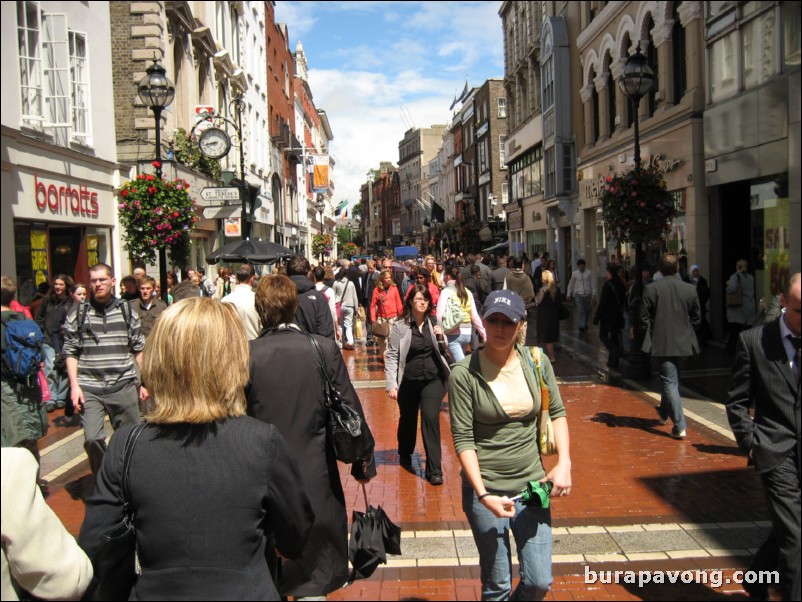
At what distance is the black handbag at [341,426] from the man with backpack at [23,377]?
2432 millimetres

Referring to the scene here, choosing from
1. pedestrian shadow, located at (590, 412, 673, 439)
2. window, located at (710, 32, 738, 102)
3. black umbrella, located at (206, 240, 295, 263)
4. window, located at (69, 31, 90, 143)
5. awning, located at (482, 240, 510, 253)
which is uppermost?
window, located at (69, 31, 90, 143)

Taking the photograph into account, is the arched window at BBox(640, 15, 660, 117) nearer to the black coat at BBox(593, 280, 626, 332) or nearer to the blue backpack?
the black coat at BBox(593, 280, 626, 332)

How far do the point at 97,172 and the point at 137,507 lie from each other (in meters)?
13.8

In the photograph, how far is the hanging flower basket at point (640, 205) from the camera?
1101 cm

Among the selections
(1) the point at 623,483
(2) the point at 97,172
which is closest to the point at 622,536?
(1) the point at 623,483

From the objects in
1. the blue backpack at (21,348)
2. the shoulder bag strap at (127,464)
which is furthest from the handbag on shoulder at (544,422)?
the blue backpack at (21,348)

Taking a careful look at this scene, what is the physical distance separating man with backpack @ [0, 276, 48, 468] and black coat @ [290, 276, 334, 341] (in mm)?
2776

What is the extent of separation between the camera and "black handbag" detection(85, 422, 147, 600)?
2189 mm

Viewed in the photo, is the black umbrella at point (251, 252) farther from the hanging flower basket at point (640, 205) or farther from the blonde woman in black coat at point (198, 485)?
the blonde woman in black coat at point (198, 485)

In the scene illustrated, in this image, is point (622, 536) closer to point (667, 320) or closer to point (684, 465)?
point (684, 465)

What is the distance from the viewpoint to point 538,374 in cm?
359

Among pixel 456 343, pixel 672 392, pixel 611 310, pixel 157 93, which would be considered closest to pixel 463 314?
pixel 456 343

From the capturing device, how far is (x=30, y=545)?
193 cm

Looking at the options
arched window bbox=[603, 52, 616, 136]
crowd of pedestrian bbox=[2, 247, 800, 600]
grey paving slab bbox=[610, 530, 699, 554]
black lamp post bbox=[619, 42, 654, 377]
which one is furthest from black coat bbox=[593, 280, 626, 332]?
grey paving slab bbox=[610, 530, 699, 554]
